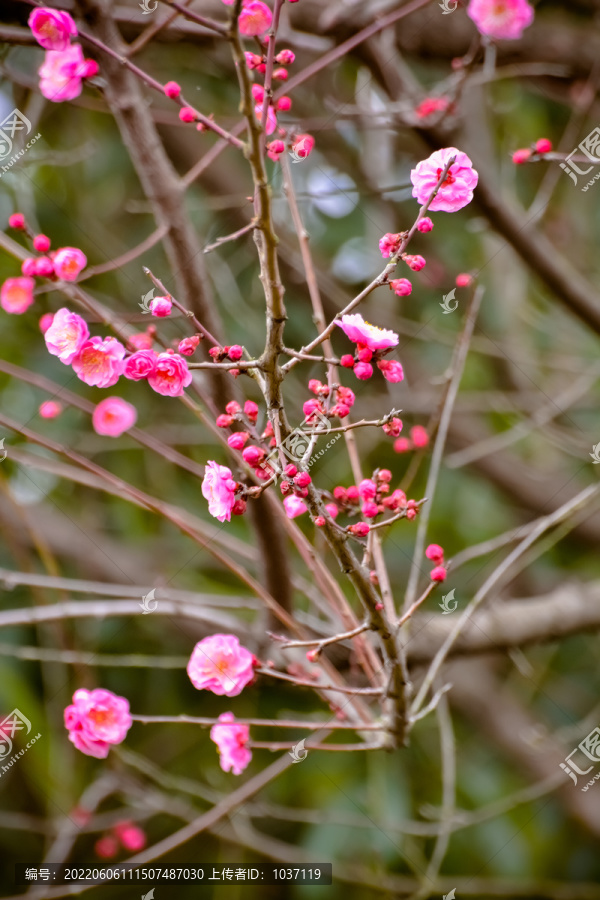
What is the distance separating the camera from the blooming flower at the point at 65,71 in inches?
37.9

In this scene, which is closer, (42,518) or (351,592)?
(351,592)

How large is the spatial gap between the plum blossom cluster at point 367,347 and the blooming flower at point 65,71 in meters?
0.58

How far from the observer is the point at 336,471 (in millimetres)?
2201

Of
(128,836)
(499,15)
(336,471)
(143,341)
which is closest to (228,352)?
(143,341)

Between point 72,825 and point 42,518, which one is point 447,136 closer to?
point 42,518

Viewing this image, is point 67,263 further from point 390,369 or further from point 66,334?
point 390,369

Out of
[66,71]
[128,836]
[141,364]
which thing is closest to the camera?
[141,364]

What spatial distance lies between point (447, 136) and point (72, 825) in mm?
1648

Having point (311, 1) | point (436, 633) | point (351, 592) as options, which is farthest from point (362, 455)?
point (311, 1)

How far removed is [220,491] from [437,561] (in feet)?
0.96

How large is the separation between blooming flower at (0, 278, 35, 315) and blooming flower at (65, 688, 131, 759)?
50cm

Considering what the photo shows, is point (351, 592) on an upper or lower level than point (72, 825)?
upper

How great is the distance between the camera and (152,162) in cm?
102

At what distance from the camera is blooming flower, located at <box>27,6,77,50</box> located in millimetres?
827
